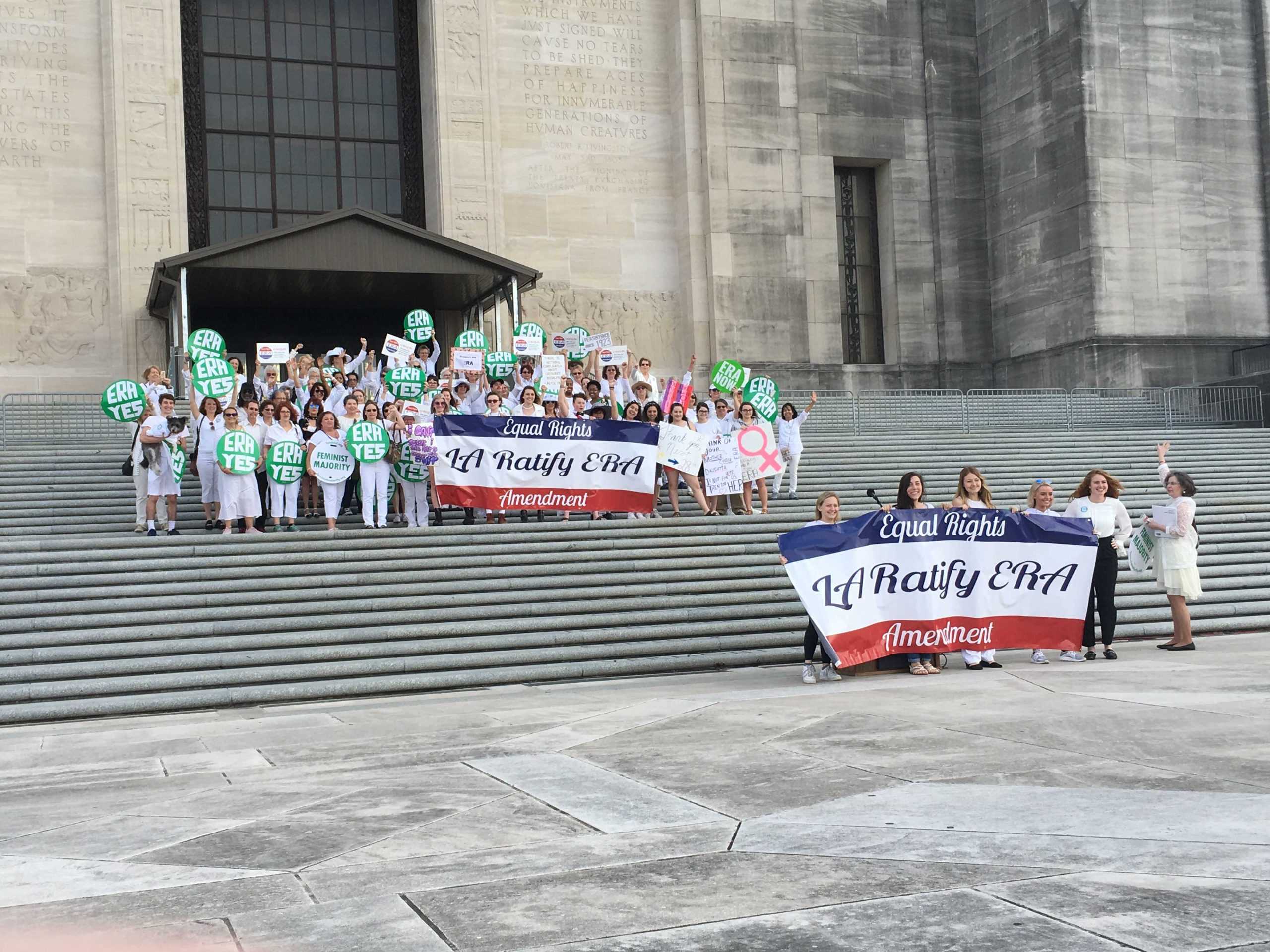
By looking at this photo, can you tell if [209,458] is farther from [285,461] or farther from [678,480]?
[678,480]

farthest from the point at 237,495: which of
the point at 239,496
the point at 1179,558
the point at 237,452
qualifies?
the point at 1179,558

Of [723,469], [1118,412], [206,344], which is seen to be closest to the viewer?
[723,469]

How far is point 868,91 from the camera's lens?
117 feet

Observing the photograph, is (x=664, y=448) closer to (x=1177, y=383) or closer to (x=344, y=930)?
(x=344, y=930)

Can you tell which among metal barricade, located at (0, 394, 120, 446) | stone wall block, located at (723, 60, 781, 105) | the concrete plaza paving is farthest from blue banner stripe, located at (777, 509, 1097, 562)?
stone wall block, located at (723, 60, 781, 105)

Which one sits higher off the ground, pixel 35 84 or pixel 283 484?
pixel 35 84

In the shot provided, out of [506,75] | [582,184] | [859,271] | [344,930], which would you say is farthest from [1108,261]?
[344,930]

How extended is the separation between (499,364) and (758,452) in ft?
17.3

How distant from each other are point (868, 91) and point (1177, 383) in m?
10.7

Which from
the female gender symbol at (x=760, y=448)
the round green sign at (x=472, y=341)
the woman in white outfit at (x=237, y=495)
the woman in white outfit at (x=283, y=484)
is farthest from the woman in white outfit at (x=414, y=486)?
the round green sign at (x=472, y=341)

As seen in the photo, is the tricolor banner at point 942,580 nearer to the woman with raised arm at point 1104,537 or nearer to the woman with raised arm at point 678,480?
the woman with raised arm at point 1104,537

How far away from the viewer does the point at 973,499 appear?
13211 millimetres

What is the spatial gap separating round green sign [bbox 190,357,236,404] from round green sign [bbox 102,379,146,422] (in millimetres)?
759

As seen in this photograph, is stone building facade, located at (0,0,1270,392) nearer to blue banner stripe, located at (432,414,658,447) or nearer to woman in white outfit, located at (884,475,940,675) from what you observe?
blue banner stripe, located at (432,414,658,447)
